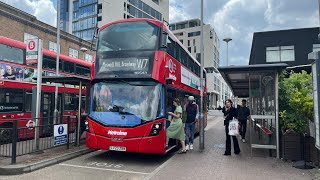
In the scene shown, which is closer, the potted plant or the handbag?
the potted plant

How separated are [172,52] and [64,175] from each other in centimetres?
535

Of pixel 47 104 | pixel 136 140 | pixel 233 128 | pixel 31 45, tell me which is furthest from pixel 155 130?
pixel 47 104

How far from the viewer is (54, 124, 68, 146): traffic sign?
9.92 meters

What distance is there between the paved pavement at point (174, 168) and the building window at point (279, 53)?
2976 centimetres

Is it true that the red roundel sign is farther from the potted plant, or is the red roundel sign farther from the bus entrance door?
the potted plant

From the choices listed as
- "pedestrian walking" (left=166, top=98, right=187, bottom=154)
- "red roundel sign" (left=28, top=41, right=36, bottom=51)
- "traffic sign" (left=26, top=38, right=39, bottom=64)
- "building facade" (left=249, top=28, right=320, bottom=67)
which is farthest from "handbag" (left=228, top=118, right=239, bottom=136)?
"building facade" (left=249, top=28, right=320, bottom=67)

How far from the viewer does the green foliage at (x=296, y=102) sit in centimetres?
888

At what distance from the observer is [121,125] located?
878cm

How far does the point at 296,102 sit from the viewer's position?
29.3ft

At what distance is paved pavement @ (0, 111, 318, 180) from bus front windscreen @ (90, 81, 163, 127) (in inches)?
51.9

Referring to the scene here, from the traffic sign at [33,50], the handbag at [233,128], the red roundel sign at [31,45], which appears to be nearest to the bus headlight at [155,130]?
the handbag at [233,128]

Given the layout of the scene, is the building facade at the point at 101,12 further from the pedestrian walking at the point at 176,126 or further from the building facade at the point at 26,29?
the pedestrian walking at the point at 176,126

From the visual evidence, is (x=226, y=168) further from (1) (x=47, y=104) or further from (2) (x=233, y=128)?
(1) (x=47, y=104)

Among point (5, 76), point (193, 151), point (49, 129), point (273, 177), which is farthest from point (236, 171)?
point (5, 76)
